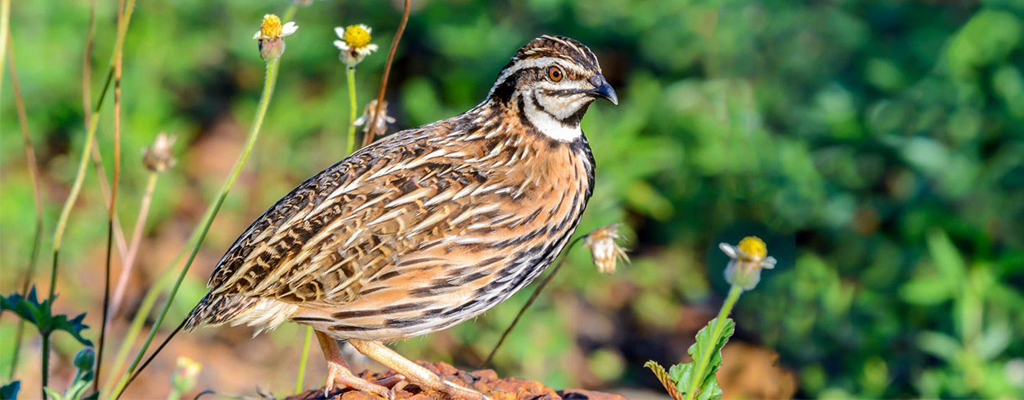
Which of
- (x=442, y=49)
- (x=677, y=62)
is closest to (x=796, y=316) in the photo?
(x=677, y=62)

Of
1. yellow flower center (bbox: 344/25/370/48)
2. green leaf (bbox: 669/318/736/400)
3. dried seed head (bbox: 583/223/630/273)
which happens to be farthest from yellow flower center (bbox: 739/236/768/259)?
yellow flower center (bbox: 344/25/370/48)

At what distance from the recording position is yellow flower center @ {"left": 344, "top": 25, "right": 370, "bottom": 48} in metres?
3.16

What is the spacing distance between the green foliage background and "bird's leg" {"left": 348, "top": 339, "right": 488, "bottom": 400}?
7.58 ft

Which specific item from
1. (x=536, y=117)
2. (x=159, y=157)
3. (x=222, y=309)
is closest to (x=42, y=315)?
(x=222, y=309)

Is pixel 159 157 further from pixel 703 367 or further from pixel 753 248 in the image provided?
pixel 753 248

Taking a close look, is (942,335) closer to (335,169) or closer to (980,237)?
(980,237)

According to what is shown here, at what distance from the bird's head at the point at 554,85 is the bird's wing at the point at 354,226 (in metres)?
0.26

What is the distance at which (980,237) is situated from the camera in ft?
17.8

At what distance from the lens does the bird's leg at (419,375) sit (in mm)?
3107

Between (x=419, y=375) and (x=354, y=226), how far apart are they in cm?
44

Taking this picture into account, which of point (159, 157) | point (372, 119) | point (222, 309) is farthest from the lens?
point (159, 157)

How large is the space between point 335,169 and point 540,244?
0.59 metres

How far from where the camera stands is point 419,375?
3.10 metres

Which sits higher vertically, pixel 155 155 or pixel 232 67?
pixel 232 67
